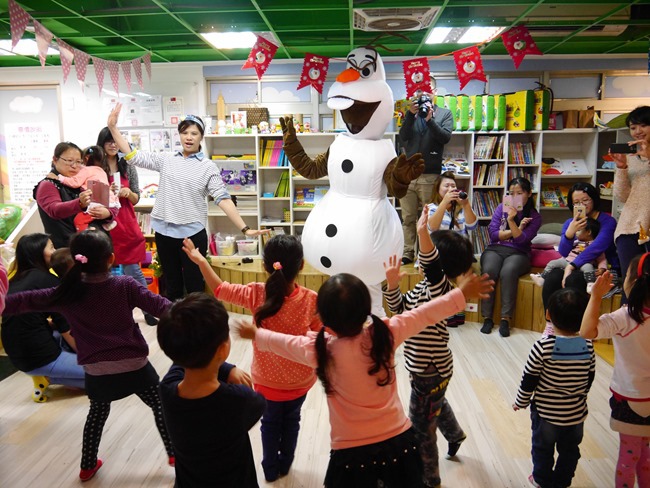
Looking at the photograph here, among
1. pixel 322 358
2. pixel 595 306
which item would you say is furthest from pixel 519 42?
pixel 322 358

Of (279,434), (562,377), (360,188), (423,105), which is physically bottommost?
(279,434)

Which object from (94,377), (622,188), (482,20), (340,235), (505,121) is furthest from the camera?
(505,121)

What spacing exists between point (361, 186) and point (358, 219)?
168 mm

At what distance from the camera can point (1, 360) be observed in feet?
10.9

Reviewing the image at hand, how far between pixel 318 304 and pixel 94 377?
3.42 feet

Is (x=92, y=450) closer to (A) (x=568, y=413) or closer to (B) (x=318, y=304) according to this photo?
(B) (x=318, y=304)

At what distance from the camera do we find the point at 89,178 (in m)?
3.16

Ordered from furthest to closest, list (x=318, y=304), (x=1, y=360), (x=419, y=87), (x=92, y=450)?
1. (x=419, y=87)
2. (x=1, y=360)
3. (x=92, y=450)
4. (x=318, y=304)

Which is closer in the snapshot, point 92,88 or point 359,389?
point 359,389

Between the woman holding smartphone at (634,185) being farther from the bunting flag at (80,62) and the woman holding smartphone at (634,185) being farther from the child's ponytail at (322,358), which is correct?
the bunting flag at (80,62)

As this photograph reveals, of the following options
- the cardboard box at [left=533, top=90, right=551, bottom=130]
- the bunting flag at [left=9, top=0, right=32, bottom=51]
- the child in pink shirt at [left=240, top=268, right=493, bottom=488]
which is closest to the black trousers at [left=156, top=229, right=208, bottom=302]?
the bunting flag at [left=9, top=0, right=32, bottom=51]

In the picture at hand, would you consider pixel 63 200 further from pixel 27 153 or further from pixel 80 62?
pixel 27 153

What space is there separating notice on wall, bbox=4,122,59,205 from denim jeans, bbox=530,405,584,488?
567cm

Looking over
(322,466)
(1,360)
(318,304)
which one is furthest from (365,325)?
(1,360)
